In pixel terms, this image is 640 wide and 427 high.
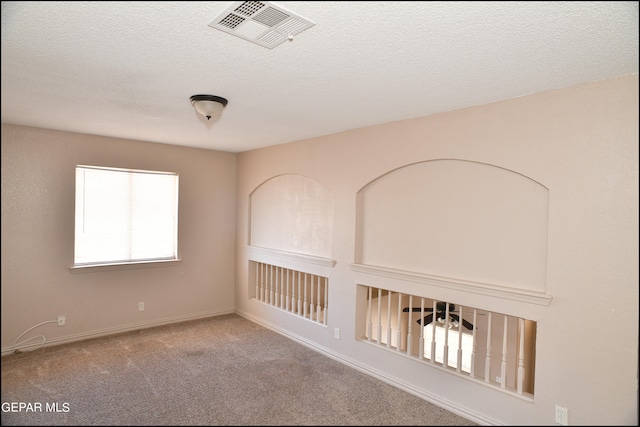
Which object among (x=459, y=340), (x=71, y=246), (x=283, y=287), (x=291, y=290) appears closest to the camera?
(x=71, y=246)

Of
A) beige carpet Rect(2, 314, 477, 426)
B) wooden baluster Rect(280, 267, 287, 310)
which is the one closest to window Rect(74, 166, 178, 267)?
beige carpet Rect(2, 314, 477, 426)

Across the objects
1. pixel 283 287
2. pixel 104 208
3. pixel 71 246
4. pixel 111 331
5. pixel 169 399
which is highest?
pixel 104 208

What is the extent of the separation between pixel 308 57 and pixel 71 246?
1373 mm

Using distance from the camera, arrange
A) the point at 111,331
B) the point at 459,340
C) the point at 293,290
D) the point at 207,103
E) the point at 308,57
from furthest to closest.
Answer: the point at 293,290 → the point at 111,331 → the point at 459,340 → the point at 207,103 → the point at 308,57

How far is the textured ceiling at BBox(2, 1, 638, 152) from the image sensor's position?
1.38 m

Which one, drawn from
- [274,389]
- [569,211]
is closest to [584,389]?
[569,211]

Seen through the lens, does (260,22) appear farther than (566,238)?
No

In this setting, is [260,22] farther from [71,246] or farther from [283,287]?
[283,287]

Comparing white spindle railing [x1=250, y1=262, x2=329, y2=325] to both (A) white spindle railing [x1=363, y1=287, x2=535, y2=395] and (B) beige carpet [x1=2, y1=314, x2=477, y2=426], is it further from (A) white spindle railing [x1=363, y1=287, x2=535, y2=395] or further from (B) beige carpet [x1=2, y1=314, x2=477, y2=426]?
(B) beige carpet [x1=2, y1=314, x2=477, y2=426]

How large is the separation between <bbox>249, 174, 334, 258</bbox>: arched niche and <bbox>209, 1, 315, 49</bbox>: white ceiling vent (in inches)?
94.8

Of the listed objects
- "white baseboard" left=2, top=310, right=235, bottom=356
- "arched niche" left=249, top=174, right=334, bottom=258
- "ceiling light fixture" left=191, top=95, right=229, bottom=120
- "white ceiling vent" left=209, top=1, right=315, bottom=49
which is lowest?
"white baseboard" left=2, top=310, right=235, bottom=356

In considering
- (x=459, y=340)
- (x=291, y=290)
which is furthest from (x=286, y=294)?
(x=459, y=340)

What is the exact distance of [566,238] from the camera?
2.16m

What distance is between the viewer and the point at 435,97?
2.49 metres
